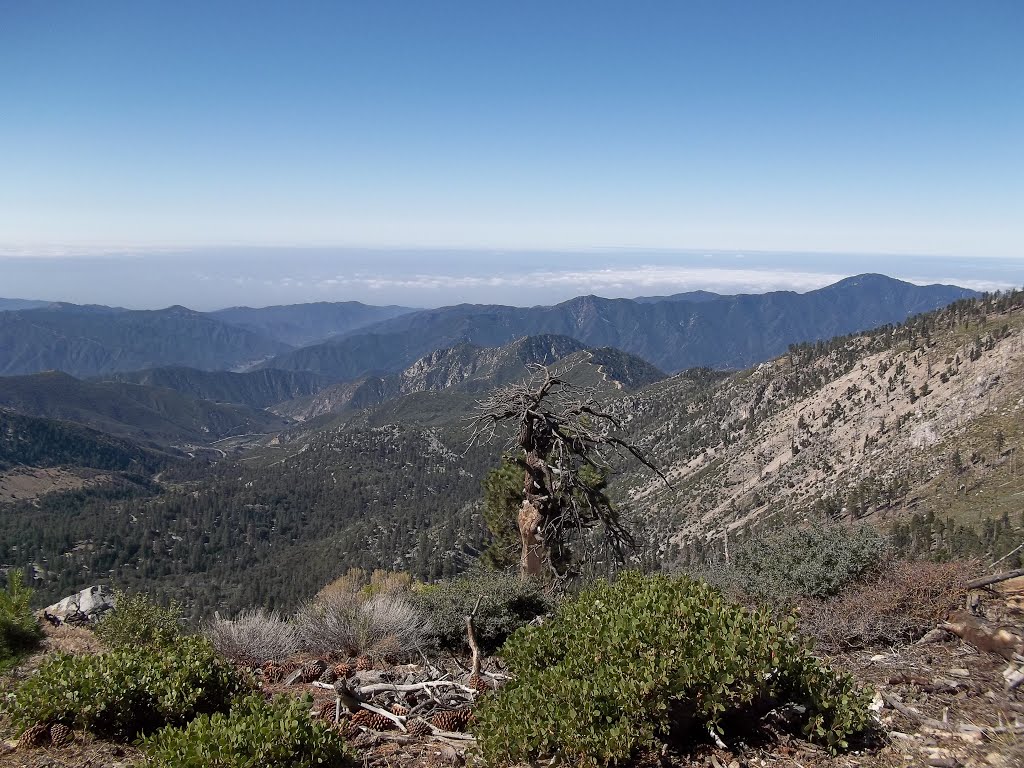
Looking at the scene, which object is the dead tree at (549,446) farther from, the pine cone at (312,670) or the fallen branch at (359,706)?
the fallen branch at (359,706)

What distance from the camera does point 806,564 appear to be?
1080 cm

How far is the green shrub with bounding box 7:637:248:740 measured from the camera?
608cm

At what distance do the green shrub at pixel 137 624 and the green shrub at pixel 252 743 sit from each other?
17.2ft

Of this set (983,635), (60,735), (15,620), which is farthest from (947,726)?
(15,620)

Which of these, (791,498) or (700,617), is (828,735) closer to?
(700,617)

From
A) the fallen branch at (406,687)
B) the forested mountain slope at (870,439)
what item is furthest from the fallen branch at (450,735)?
the forested mountain slope at (870,439)

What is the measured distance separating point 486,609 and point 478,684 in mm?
2963

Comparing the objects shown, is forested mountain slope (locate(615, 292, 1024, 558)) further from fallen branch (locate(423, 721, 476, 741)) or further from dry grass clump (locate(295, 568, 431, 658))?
fallen branch (locate(423, 721, 476, 741))

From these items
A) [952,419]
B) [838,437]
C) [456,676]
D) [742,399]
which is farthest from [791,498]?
[456,676]

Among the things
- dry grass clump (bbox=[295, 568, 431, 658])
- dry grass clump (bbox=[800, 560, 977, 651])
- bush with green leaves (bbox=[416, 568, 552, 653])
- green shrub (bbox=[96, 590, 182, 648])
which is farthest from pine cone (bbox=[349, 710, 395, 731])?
dry grass clump (bbox=[800, 560, 977, 651])

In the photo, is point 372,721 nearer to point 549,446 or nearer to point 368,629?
point 368,629

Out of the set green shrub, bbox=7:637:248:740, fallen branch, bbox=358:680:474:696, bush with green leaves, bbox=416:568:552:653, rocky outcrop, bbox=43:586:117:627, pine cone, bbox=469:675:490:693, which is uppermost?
green shrub, bbox=7:637:248:740

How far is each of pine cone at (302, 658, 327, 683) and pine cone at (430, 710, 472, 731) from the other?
2816 millimetres

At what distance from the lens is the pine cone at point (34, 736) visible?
6.00 m
